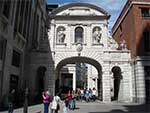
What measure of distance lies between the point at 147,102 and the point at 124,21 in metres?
12.3

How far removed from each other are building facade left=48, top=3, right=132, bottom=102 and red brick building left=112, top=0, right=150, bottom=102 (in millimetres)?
1526

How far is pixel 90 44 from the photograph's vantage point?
3519 centimetres

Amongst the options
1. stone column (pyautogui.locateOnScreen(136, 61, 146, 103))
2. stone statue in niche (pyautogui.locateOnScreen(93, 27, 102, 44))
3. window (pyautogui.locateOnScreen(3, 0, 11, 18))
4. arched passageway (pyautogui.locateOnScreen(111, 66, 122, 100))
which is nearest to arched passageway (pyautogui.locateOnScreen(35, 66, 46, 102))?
stone statue in niche (pyautogui.locateOnScreen(93, 27, 102, 44))

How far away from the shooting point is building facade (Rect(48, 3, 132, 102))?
34188 mm

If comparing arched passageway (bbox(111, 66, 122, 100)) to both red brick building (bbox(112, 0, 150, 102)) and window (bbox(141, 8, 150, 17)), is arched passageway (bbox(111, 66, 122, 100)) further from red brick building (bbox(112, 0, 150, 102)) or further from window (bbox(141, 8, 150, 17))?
window (bbox(141, 8, 150, 17))

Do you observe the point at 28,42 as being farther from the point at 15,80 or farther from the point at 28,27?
the point at 15,80

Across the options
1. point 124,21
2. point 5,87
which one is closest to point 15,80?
point 5,87

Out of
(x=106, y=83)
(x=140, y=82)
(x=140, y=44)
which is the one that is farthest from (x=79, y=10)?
(x=140, y=82)

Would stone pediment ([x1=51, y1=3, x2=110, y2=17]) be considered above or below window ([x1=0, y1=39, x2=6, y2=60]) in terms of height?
above

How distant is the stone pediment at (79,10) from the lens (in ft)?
117

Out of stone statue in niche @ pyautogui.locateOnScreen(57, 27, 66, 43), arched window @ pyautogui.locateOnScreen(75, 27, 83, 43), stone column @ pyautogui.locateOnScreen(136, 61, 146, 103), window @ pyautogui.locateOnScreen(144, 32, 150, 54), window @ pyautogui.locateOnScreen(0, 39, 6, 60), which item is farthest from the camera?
arched window @ pyautogui.locateOnScreen(75, 27, 83, 43)

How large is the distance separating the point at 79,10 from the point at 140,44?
899cm

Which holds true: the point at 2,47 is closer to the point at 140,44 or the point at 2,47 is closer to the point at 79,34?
the point at 79,34

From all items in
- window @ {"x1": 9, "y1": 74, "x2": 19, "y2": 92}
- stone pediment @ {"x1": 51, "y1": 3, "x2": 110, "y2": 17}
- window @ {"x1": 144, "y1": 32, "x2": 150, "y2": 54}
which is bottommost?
window @ {"x1": 9, "y1": 74, "x2": 19, "y2": 92}
